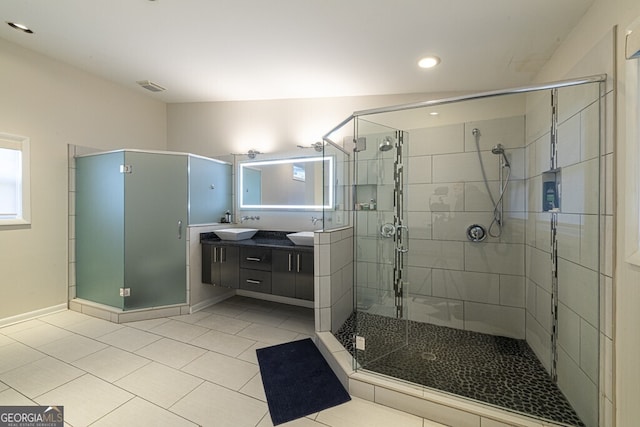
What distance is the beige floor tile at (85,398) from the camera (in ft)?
4.76

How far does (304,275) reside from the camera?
255 centimetres

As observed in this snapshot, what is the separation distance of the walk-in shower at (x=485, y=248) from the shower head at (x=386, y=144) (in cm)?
1

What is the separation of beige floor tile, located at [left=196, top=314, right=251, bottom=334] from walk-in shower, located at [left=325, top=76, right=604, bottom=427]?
106cm

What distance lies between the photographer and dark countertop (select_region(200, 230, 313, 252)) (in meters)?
2.66

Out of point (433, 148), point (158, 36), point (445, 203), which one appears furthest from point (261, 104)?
point (445, 203)

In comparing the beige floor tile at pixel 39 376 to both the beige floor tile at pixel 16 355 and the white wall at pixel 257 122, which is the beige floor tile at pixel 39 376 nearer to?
the beige floor tile at pixel 16 355

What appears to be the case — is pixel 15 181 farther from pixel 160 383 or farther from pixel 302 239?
pixel 302 239

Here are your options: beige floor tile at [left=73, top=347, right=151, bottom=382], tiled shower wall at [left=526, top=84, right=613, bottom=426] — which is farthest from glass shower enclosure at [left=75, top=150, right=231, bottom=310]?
tiled shower wall at [left=526, top=84, right=613, bottom=426]

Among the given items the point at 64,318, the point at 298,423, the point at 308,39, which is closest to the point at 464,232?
the point at 298,423

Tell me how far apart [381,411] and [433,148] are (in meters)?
2.21

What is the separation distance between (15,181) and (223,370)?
112 inches

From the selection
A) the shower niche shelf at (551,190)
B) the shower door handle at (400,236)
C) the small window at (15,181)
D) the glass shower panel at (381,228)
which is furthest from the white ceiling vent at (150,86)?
the shower niche shelf at (551,190)

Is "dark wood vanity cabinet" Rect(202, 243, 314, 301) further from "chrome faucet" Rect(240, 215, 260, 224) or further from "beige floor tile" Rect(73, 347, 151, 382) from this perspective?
"beige floor tile" Rect(73, 347, 151, 382)

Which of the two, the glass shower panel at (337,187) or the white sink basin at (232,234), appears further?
the white sink basin at (232,234)
